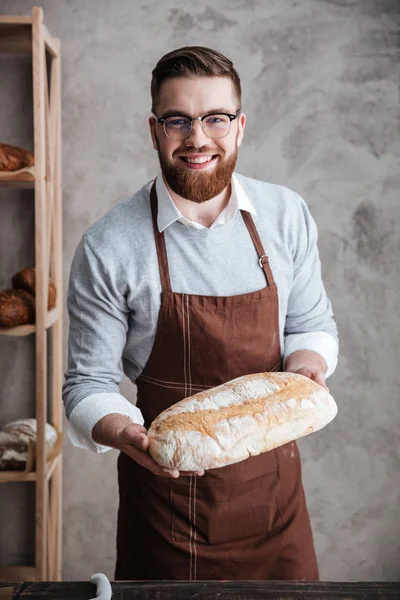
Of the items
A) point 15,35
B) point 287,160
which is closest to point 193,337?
point 287,160

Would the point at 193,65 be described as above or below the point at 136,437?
above

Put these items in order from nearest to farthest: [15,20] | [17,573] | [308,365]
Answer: [308,365] < [15,20] < [17,573]

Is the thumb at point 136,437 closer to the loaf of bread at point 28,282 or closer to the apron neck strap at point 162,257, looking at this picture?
the apron neck strap at point 162,257

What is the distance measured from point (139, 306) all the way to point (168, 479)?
0.47m

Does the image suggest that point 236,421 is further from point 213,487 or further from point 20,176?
point 20,176

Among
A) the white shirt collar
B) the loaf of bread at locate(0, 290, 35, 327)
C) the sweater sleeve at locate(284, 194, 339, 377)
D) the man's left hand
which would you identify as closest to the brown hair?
the white shirt collar

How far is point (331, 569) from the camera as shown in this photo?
2.92 meters

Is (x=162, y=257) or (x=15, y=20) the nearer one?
(x=162, y=257)

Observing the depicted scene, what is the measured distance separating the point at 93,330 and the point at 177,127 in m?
0.56

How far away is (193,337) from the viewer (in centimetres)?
177

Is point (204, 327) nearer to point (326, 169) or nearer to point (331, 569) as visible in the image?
point (326, 169)

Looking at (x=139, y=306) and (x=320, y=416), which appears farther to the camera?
(x=139, y=306)

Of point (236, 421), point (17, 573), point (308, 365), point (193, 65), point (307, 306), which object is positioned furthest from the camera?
point (17, 573)

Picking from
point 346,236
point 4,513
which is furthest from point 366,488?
point 4,513
